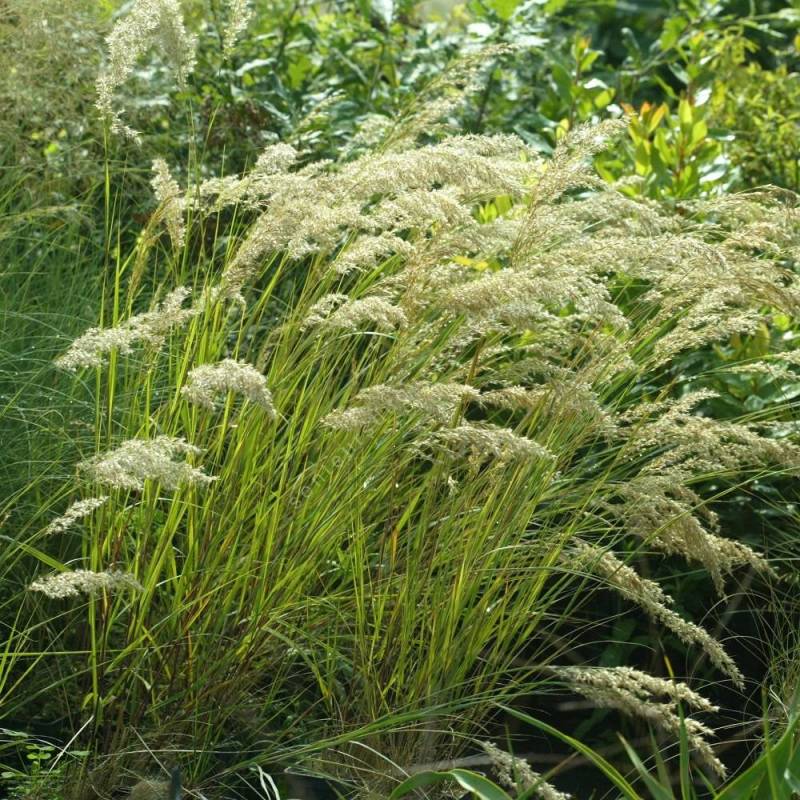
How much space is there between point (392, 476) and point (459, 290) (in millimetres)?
486

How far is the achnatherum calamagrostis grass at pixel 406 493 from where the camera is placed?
98.2 inches

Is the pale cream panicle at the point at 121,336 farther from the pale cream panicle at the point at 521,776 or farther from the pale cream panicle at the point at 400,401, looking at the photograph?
the pale cream panicle at the point at 521,776

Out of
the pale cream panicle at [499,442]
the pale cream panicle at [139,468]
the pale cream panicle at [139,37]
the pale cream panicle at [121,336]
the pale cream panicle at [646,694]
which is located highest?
the pale cream panicle at [139,37]

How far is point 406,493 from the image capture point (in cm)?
286

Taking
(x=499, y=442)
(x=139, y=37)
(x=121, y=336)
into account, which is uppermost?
(x=139, y=37)

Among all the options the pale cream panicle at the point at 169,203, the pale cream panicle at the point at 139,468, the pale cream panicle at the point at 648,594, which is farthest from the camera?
the pale cream panicle at the point at 169,203

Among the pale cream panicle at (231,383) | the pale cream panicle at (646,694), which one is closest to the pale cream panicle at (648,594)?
the pale cream panicle at (646,694)

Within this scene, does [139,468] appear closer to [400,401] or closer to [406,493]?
[400,401]

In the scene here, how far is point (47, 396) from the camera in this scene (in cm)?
299

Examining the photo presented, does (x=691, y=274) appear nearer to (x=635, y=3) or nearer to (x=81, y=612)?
(x=81, y=612)

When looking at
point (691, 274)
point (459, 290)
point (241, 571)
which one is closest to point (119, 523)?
point (241, 571)

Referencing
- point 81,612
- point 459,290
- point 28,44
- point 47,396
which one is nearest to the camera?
point 459,290

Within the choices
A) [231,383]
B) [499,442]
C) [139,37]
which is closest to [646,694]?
[499,442]

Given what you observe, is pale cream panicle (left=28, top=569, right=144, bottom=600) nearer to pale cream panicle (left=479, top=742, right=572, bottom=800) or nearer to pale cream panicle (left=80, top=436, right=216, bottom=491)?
pale cream panicle (left=80, top=436, right=216, bottom=491)
